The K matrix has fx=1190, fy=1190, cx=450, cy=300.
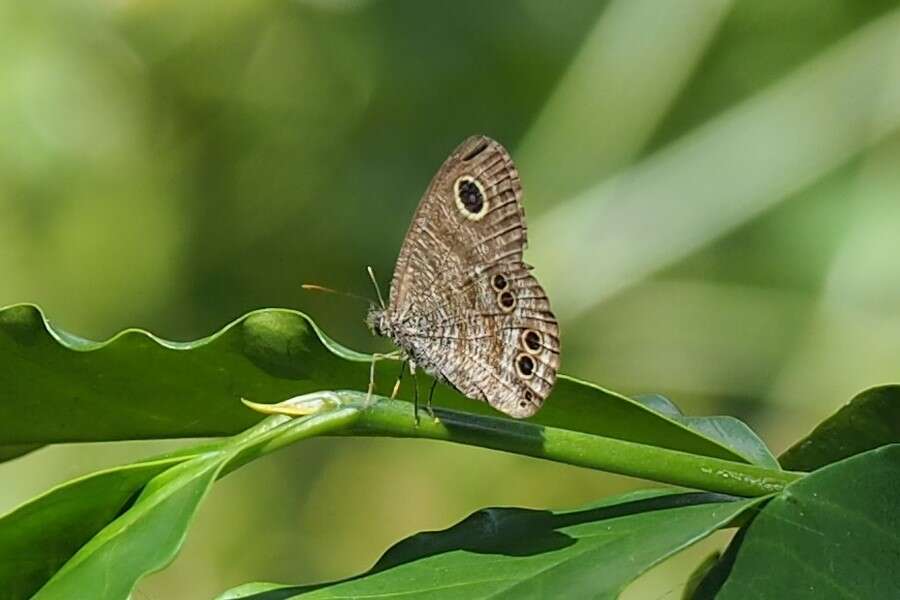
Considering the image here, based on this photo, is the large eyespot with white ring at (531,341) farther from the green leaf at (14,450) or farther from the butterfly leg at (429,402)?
the green leaf at (14,450)

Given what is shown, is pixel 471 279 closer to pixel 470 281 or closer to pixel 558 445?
pixel 470 281

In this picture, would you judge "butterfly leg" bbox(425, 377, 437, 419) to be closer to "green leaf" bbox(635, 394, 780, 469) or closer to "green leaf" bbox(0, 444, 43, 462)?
"green leaf" bbox(635, 394, 780, 469)

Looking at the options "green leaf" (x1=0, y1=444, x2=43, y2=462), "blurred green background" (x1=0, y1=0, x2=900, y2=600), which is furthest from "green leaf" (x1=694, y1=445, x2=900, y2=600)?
"blurred green background" (x1=0, y1=0, x2=900, y2=600)

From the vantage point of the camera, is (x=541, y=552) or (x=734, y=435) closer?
(x=541, y=552)

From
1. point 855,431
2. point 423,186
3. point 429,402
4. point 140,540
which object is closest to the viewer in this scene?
point 140,540

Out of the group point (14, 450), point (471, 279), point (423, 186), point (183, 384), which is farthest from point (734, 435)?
point (423, 186)

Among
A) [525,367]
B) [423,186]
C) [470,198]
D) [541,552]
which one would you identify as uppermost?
[423,186]
